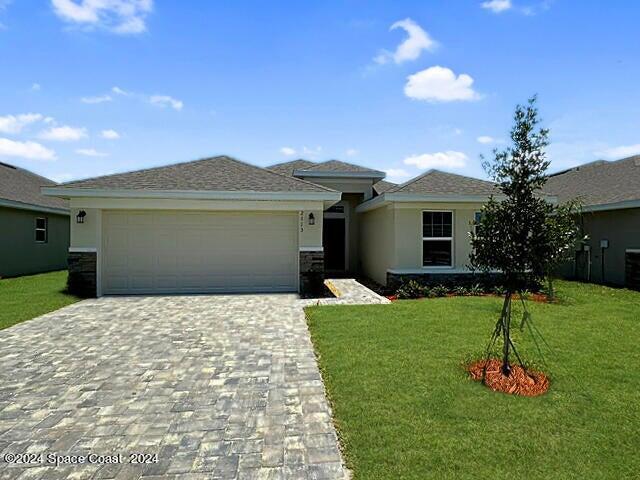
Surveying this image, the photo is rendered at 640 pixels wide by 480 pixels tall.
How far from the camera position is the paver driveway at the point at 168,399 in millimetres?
3107

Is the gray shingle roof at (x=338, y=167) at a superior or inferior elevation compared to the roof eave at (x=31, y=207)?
superior

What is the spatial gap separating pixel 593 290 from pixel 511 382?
928cm

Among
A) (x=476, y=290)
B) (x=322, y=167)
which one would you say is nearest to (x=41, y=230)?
(x=322, y=167)

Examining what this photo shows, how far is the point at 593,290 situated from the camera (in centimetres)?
1162

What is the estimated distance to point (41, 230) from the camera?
1666cm

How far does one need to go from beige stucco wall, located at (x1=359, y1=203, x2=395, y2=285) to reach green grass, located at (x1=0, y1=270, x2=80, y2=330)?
883 cm

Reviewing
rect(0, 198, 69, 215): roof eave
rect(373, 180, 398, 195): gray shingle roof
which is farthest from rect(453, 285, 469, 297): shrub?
rect(0, 198, 69, 215): roof eave

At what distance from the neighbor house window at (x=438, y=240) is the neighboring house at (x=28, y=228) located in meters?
14.9

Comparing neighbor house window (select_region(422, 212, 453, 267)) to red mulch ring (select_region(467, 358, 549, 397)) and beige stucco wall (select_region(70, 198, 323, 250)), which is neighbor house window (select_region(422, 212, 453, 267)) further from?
red mulch ring (select_region(467, 358, 549, 397))

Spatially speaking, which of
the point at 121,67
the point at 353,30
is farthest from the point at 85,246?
the point at 353,30

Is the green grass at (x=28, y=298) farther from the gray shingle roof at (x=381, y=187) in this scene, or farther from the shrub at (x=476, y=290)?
the gray shingle roof at (x=381, y=187)

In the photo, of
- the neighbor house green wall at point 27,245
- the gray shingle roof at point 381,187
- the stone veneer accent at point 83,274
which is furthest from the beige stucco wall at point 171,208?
the neighbor house green wall at point 27,245

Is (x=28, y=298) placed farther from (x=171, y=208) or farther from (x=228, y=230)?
(x=228, y=230)

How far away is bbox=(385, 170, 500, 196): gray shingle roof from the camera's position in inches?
455
